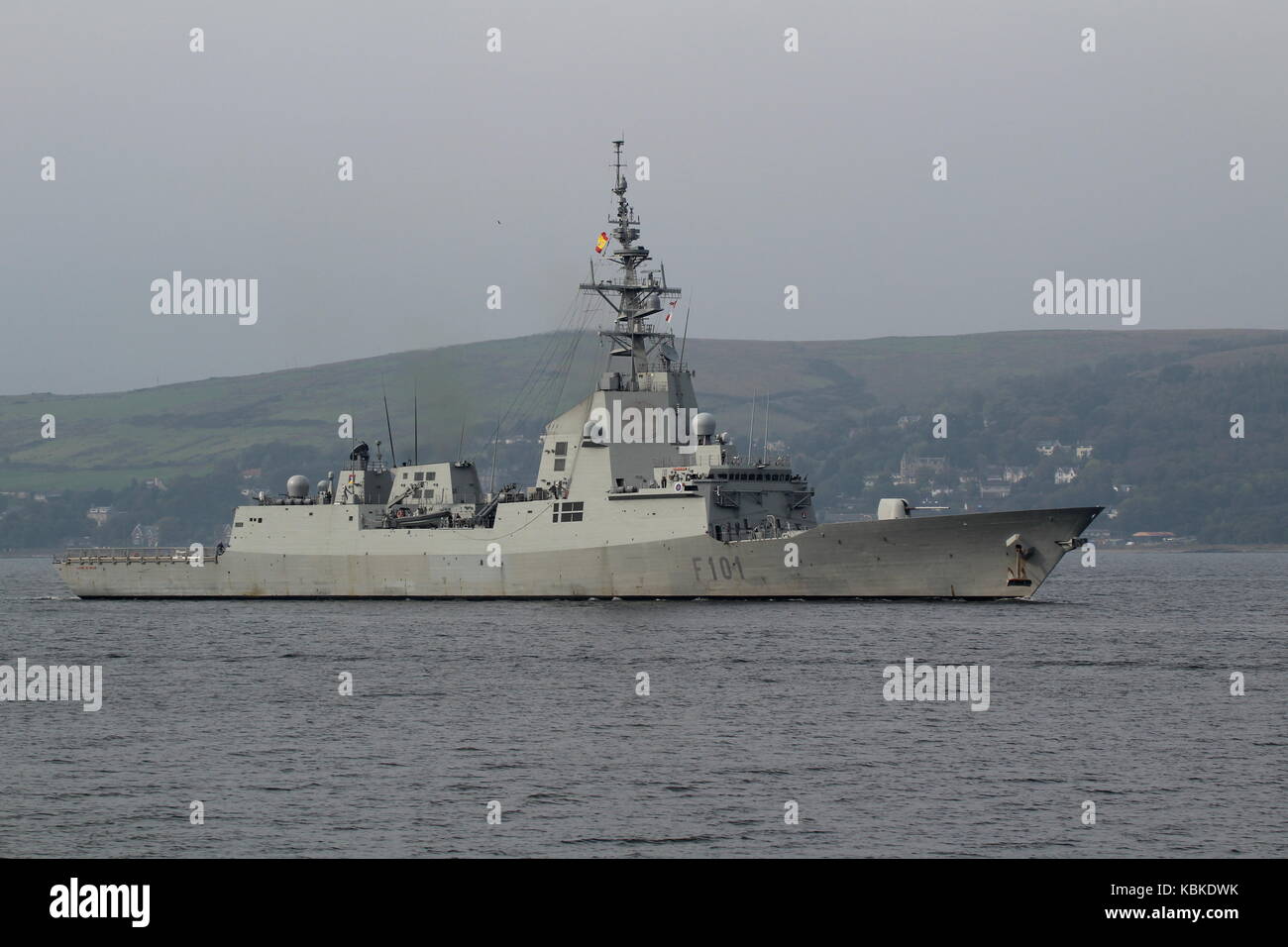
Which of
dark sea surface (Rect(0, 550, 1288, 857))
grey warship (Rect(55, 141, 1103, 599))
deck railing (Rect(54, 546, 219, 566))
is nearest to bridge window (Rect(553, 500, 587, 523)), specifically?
grey warship (Rect(55, 141, 1103, 599))

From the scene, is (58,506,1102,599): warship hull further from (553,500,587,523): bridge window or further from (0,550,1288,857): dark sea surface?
(0,550,1288,857): dark sea surface

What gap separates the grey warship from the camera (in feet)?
134

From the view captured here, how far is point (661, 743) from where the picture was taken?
21875 millimetres

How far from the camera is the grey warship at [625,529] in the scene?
4072cm

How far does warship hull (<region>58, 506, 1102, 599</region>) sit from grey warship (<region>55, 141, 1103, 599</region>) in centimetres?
5

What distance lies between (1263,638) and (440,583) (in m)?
25.0

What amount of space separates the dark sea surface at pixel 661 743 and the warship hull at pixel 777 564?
1351 mm

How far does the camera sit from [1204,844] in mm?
15938

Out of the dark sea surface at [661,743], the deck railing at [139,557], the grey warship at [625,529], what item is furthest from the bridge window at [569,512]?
the deck railing at [139,557]

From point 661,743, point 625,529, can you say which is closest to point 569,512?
point 625,529

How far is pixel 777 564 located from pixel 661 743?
20.1m

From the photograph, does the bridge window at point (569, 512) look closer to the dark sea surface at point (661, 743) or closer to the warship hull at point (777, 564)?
the warship hull at point (777, 564)
